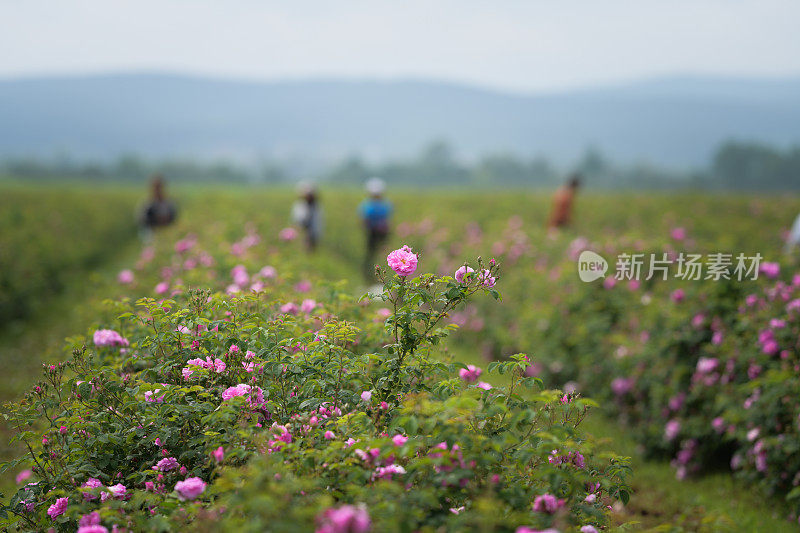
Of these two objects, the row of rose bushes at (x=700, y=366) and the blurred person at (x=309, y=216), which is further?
the blurred person at (x=309, y=216)

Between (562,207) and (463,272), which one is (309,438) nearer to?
(463,272)

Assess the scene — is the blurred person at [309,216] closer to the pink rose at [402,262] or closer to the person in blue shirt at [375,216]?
the person in blue shirt at [375,216]

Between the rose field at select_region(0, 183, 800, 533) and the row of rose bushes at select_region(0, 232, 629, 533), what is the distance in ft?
0.04

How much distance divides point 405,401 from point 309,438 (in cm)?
39

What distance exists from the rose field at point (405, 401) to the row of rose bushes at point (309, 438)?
12mm

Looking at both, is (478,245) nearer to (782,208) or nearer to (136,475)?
(136,475)

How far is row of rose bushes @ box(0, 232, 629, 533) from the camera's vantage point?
1.83 metres

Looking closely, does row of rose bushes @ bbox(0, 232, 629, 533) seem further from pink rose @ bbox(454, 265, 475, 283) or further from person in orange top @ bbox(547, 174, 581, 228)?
person in orange top @ bbox(547, 174, 581, 228)

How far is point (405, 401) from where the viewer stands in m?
2.27

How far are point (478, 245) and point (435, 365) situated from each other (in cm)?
954

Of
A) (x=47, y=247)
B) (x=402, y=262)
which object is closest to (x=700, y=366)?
(x=402, y=262)

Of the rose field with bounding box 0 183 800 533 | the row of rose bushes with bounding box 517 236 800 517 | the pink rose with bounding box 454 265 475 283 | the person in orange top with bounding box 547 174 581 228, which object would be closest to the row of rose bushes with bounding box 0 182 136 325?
the rose field with bounding box 0 183 800 533

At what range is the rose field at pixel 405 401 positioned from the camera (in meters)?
→ 1.95

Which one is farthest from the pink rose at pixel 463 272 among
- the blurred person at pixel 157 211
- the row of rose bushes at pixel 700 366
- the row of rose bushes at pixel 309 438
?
the blurred person at pixel 157 211
